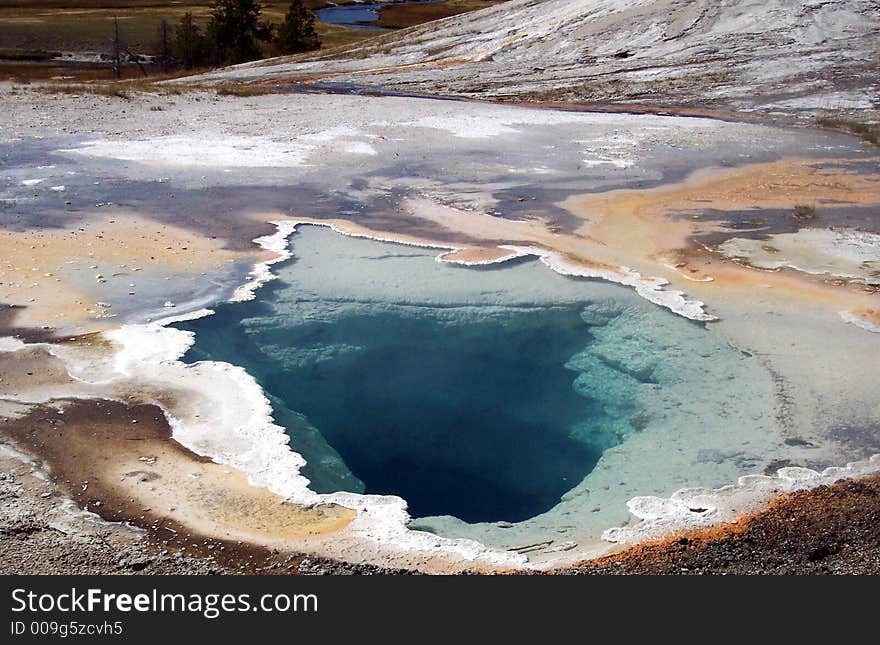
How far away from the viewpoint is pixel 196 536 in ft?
13.3

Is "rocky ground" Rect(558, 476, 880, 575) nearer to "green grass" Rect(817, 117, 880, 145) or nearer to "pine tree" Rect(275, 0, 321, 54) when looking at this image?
"green grass" Rect(817, 117, 880, 145)

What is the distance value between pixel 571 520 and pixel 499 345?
2.29 meters

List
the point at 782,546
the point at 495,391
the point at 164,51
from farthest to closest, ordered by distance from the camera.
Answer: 1. the point at 164,51
2. the point at 495,391
3. the point at 782,546

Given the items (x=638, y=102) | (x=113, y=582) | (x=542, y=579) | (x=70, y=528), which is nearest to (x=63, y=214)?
(x=70, y=528)

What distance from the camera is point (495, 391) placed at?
242 inches

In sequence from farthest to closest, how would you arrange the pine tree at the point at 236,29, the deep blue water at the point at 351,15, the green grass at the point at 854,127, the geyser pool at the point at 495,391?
the deep blue water at the point at 351,15, the pine tree at the point at 236,29, the green grass at the point at 854,127, the geyser pool at the point at 495,391

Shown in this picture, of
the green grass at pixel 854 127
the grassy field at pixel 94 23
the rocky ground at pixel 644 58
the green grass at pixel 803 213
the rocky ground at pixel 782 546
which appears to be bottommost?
the rocky ground at pixel 782 546

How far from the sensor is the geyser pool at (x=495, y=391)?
16.4 ft

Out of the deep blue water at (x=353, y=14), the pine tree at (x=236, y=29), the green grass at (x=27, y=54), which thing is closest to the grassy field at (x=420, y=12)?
the deep blue water at (x=353, y=14)

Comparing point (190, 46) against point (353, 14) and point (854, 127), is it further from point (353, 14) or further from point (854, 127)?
point (854, 127)

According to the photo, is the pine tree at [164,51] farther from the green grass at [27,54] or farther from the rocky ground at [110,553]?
the rocky ground at [110,553]

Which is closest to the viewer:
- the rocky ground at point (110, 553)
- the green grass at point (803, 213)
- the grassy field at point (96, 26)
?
the rocky ground at point (110, 553)

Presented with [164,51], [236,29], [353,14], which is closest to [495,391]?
[236,29]

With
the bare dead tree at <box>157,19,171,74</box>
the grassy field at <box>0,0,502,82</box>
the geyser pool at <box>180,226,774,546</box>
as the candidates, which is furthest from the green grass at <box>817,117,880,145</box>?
the bare dead tree at <box>157,19,171,74</box>
